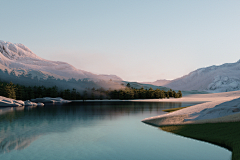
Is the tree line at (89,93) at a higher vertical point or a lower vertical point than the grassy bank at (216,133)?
higher

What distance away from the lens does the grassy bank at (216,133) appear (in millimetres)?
14368

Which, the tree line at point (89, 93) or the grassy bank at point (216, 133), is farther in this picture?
the tree line at point (89, 93)

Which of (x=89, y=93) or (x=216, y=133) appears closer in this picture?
(x=216, y=133)

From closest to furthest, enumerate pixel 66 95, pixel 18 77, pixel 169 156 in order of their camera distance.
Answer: pixel 169 156 < pixel 66 95 < pixel 18 77

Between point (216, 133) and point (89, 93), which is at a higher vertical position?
point (89, 93)

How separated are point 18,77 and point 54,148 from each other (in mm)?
158141

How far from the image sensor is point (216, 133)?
1728 cm

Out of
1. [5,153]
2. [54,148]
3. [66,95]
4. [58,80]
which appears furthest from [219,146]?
[58,80]

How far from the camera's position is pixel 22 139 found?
17641 millimetres

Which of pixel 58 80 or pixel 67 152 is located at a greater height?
pixel 58 80

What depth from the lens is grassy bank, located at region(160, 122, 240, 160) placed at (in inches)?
566

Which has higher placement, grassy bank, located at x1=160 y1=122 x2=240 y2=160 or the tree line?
the tree line

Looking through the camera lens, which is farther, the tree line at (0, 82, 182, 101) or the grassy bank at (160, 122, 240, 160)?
the tree line at (0, 82, 182, 101)

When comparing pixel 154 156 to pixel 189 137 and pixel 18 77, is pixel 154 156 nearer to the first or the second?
pixel 189 137
